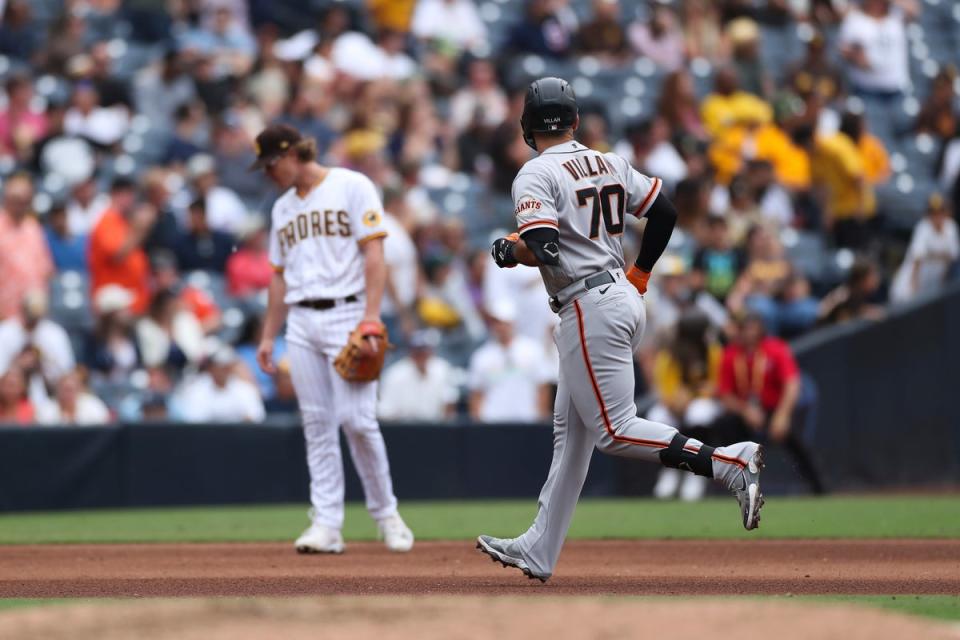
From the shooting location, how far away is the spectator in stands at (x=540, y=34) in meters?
18.3

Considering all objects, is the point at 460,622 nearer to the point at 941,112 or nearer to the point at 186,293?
the point at 186,293

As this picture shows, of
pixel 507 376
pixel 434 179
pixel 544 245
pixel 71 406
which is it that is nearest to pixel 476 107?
pixel 434 179

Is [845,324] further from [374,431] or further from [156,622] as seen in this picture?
[156,622]

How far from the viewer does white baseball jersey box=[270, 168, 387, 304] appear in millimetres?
8469

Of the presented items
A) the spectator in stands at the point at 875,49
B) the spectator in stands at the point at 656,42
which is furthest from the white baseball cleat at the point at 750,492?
the spectator in stands at the point at 875,49

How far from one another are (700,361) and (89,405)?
495 cm

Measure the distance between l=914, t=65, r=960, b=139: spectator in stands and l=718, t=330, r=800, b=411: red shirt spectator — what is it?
6348 mm

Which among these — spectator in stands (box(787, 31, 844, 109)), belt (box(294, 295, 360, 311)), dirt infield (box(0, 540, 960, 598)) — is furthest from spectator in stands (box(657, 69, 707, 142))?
belt (box(294, 295, 360, 311))

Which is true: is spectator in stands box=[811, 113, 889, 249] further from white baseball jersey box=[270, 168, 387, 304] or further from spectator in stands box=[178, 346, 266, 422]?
white baseball jersey box=[270, 168, 387, 304]

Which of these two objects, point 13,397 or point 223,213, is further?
point 223,213

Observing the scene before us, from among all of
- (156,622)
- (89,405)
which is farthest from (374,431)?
(89,405)

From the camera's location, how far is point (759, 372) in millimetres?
13758

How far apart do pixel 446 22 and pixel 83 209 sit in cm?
537

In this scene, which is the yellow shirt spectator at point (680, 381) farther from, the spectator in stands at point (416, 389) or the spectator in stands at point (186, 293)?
the spectator in stands at point (186, 293)
